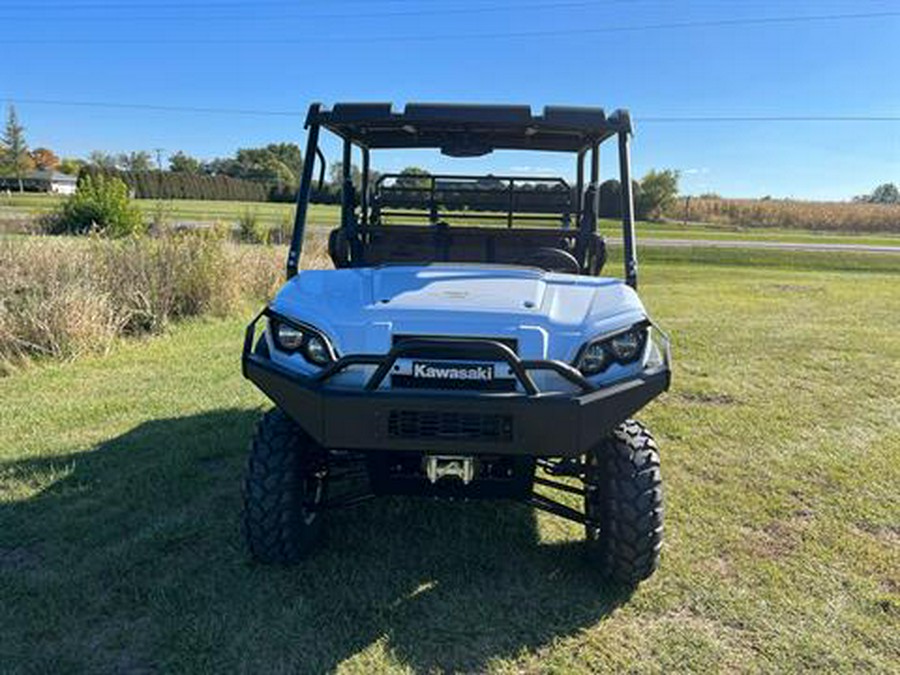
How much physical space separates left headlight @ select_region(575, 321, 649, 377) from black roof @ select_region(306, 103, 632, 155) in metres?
1.14

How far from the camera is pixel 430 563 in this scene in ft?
10.0


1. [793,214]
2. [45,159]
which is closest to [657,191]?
[793,214]

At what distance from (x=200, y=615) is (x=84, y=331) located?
461cm

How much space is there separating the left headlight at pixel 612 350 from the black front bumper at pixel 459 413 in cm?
10

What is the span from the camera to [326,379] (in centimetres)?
249

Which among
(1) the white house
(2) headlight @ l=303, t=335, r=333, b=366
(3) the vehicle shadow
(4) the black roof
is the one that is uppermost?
(1) the white house

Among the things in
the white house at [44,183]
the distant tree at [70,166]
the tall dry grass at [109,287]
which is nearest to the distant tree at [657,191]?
the tall dry grass at [109,287]

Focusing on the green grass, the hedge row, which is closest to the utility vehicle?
the green grass

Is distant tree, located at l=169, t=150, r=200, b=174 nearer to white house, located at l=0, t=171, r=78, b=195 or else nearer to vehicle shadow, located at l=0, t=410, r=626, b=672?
white house, located at l=0, t=171, r=78, b=195

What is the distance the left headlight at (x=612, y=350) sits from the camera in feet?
8.30

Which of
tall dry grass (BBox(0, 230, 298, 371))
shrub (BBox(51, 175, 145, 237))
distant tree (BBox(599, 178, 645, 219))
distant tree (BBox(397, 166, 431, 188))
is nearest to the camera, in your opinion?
distant tree (BBox(599, 178, 645, 219))

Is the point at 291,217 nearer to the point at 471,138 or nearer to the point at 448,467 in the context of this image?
the point at 471,138

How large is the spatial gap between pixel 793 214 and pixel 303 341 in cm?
4636

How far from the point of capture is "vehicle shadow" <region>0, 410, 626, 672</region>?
248 cm
